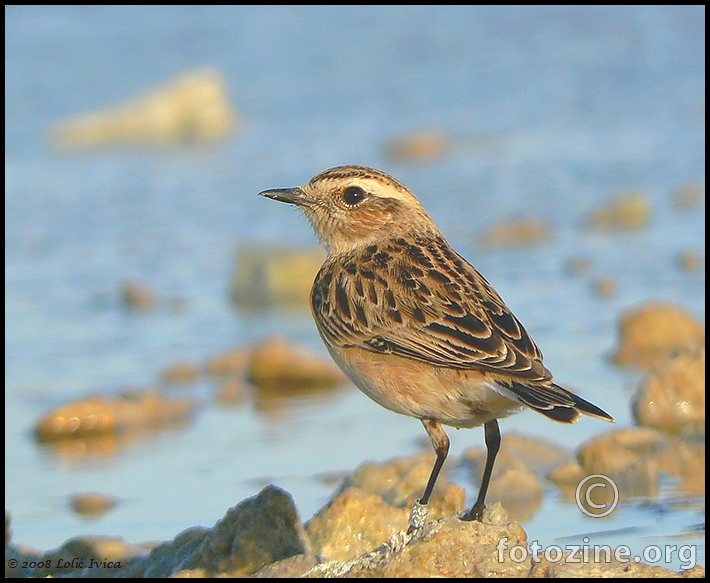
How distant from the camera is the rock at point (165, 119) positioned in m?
19.1

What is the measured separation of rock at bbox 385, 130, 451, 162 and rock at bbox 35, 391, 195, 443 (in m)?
7.83

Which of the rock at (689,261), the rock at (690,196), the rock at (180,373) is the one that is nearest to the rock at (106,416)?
the rock at (180,373)

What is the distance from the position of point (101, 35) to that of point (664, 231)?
39.1ft

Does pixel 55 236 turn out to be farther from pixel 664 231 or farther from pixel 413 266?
pixel 413 266

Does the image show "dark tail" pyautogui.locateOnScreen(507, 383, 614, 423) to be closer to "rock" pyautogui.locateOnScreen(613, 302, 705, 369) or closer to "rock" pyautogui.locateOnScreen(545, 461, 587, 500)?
"rock" pyautogui.locateOnScreen(545, 461, 587, 500)

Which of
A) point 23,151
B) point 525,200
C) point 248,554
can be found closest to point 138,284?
point 525,200

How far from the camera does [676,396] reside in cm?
902

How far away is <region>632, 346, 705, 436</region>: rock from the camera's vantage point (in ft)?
29.3

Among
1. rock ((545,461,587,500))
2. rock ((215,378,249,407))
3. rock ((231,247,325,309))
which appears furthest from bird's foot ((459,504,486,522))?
rock ((231,247,325,309))

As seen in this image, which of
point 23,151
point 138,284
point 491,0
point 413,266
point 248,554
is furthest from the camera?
point 491,0

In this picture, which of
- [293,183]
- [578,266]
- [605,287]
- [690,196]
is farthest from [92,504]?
[690,196]

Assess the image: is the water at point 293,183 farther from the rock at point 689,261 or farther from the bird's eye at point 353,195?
the bird's eye at point 353,195

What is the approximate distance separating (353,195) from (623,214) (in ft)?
24.8

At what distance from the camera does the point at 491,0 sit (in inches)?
861
